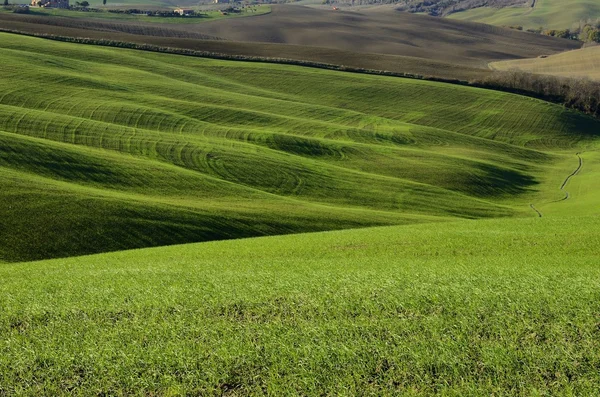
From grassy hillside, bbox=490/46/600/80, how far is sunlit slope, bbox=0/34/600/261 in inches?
966

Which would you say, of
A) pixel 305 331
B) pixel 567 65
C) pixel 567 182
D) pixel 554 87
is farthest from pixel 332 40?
pixel 305 331

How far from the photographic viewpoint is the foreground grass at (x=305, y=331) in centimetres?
1177

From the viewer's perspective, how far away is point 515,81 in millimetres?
111062

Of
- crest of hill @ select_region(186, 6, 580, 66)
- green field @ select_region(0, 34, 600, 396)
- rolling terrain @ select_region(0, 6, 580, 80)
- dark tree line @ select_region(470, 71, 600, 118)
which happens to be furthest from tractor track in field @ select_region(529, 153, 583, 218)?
crest of hill @ select_region(186, 6, 580, 66)

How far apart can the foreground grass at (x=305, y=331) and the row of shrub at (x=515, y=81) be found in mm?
93156

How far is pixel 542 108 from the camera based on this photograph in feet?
332

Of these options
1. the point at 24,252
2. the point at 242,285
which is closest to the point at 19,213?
the point at 24,252

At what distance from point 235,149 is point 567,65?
312 feet

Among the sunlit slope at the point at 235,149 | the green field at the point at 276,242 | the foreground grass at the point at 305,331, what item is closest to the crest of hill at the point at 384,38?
the sunlit slope at the point at 235,149

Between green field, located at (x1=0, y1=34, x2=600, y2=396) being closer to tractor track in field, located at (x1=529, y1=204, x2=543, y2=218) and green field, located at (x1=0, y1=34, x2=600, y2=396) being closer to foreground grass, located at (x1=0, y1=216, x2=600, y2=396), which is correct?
foreground grass, located at (x1=0, y1=216, x2=600, y2=396)

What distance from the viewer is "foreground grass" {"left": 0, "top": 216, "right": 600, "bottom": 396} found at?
11766 mm

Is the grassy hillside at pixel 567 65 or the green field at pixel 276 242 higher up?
the grassy hillside at pixel 567 65

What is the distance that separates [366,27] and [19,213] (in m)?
164

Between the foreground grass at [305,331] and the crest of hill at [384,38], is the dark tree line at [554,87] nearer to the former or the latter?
the crest of hill at [384,38]
